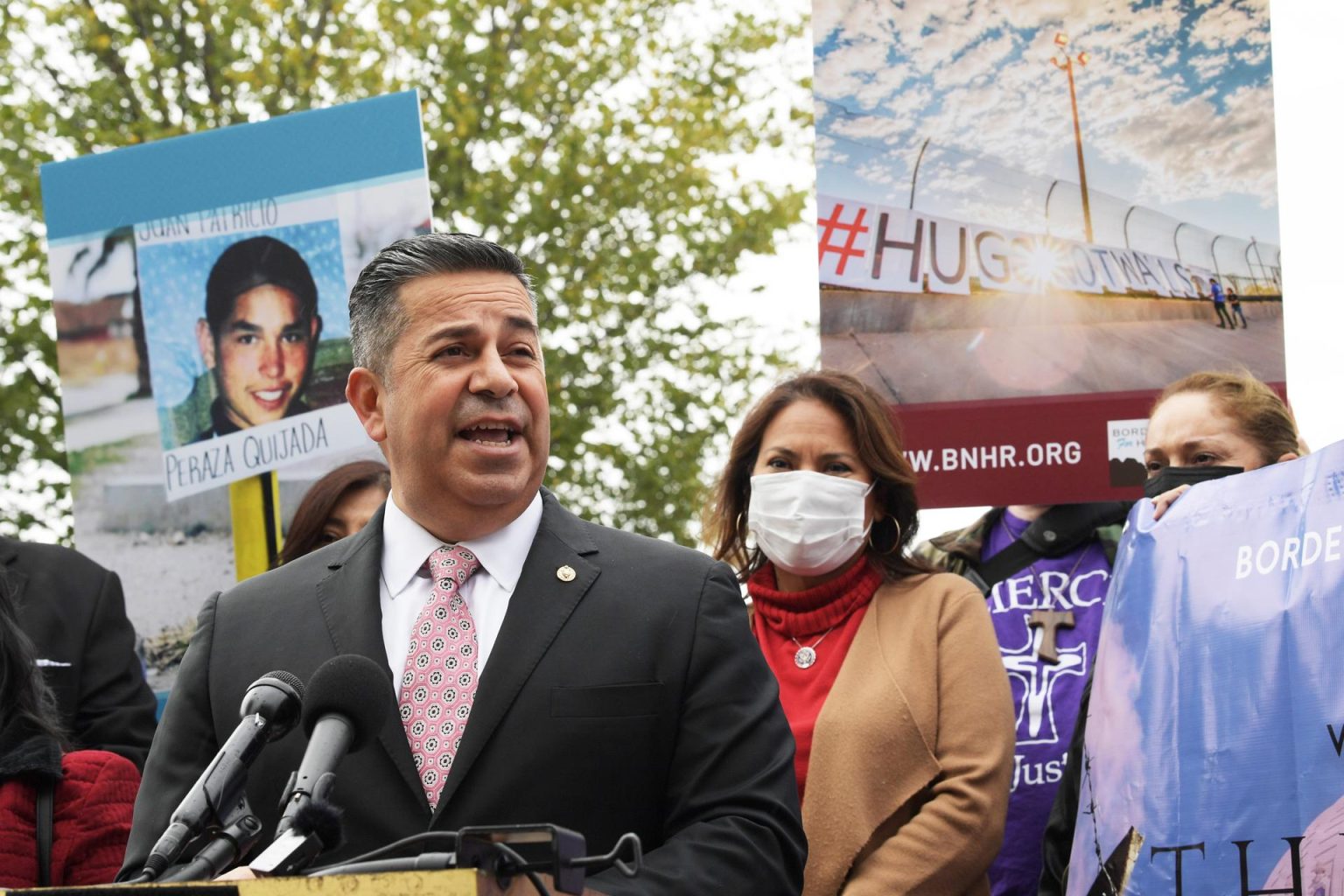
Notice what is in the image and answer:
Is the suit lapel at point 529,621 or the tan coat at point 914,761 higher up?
the suit lapel at point 529,621

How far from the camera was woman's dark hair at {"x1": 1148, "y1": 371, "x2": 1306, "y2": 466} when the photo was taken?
445 cm

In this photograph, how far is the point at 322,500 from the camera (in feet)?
18.3

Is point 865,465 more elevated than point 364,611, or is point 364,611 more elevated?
point 865,465

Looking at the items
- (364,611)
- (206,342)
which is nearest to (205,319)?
(206,342)

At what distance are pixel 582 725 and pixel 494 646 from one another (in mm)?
213

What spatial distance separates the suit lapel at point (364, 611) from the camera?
120 inches

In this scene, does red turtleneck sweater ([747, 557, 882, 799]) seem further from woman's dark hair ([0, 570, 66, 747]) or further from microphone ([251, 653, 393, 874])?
microphone ([251, 653, 393, 874])

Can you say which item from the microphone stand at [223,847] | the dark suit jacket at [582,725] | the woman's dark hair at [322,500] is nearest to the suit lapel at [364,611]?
the dark suit jacket at [582,725]

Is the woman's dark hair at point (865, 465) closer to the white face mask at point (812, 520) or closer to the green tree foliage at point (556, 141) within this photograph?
the white face mask at point (812, 520)

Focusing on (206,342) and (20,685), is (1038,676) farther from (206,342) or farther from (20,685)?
(206,342)

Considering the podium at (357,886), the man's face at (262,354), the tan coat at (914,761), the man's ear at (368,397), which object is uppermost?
the man's face at (262,354)

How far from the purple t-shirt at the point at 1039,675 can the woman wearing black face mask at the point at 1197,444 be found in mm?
258

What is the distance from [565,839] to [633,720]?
0.91 m

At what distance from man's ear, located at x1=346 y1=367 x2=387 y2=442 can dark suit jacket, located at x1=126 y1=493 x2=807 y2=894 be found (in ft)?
1.05
